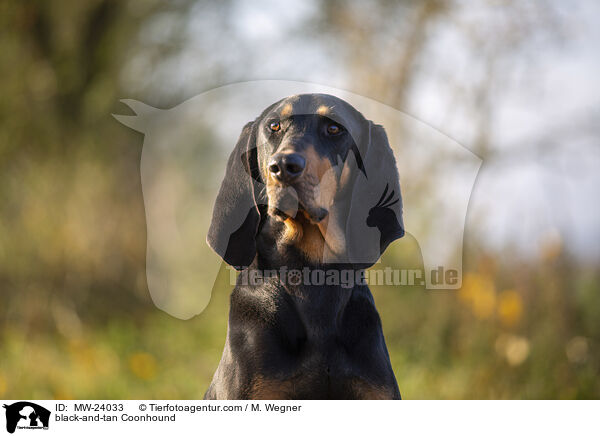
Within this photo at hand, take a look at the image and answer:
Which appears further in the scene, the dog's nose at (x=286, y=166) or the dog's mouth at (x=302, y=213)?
the dog's mouth at (x=302, y=213)

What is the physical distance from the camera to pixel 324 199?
72.7 inches

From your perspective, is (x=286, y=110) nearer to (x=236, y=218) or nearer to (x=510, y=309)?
(x=236, y=218)

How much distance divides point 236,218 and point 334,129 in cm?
45

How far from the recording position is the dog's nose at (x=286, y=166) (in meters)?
1.69

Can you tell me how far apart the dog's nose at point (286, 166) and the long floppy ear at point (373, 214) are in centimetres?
29

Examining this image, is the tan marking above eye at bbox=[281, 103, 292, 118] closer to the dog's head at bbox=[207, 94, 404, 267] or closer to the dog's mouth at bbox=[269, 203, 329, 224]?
the dog's head at bbox=[207, 94, 404, 267]

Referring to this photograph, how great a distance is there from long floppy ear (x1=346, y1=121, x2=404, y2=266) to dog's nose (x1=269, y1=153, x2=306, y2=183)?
0.95ft
